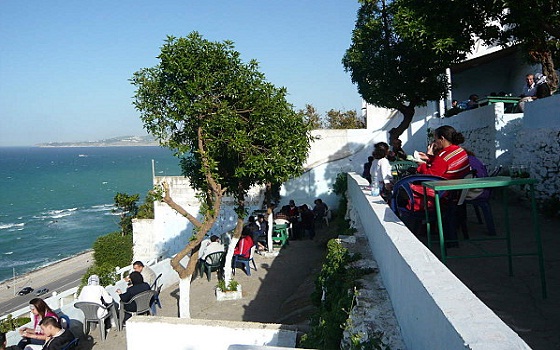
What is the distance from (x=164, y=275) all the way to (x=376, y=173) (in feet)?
22.9

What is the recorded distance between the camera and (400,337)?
3627 mm

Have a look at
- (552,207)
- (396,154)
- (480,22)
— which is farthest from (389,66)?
(552,207)

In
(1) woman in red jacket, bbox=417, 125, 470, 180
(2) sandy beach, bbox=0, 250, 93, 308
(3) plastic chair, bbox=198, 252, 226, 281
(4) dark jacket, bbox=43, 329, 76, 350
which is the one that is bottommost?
(2) sandy beach, bbox=0, 250, 93, 308

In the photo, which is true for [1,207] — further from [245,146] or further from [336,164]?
[245,146]

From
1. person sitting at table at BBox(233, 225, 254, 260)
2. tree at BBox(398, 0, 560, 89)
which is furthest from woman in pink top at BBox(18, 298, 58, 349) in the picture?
tree at BBox(398, 0, 560, 89)

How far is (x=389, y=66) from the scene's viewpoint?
13922 millimetres

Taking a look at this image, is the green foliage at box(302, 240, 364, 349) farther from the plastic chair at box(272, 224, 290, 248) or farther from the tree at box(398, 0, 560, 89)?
the plastic chair at box(272, 224, 290, 248)

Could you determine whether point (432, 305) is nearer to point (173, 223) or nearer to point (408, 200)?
point (408, 200)

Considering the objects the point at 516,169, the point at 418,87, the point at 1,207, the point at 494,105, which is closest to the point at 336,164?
the point at 418,87

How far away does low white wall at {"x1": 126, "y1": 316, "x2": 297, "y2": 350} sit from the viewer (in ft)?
17.6

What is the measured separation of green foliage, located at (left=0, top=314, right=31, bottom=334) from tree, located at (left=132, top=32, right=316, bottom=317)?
351 cm

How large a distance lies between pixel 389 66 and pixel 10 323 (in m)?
11.7

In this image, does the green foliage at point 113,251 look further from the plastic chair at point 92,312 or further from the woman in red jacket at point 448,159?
the woman in red jacket at point 448,159

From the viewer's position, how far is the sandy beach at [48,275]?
38656mm
